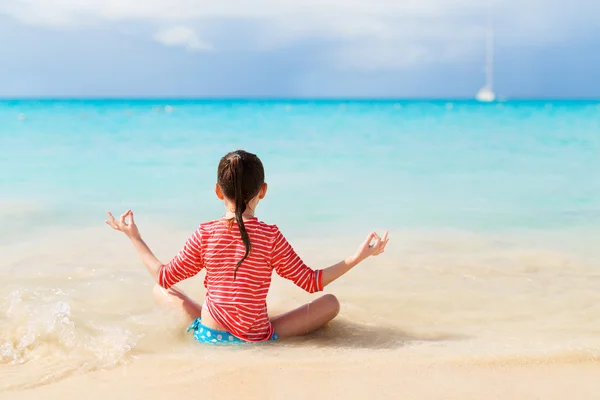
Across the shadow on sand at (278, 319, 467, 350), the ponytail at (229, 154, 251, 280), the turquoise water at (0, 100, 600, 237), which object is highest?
the ponytail at (229, 154, 251, 280)

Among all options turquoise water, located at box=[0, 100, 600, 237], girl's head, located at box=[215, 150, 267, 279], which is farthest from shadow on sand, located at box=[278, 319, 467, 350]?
turquoise water, located at box=[0, 100, 600, 237]

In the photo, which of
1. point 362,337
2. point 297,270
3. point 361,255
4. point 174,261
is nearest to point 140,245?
point 174,261

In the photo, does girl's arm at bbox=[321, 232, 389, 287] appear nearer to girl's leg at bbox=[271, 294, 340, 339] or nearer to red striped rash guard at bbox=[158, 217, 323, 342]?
red striped rash guard at bbox=[158, 217, 323, 342]

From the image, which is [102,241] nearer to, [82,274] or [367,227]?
[82,274]

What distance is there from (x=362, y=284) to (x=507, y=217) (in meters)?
3.19

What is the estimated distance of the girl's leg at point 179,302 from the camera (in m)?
3.56

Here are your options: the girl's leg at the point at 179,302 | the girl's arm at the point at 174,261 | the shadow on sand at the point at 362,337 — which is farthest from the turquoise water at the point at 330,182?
the girl's arm at the point at 174,261

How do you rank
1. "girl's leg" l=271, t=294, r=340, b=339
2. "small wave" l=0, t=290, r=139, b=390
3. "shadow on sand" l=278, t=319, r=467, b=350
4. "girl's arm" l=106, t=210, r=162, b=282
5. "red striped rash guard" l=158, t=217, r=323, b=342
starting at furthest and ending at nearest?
"girl's leg" l=271, t=294, r=340, b=339, "shadow on sand" l=278, t=319, r=467, b=350, "girl's arm" l=106, t=210, r=162, b=282, "red striped rash guard" l=158, t=217, r=323, b=342, "small wave" l=0, t=290, r=139, b=390

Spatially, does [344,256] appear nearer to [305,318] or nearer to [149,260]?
[305,318]

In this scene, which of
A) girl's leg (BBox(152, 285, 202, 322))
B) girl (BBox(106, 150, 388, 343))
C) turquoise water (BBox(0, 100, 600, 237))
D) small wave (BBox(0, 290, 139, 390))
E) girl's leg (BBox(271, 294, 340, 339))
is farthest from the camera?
turquoise water (BBox(0, 100, 600, 237))

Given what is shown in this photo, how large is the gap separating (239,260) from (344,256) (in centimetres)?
267

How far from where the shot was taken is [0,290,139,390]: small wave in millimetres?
2723

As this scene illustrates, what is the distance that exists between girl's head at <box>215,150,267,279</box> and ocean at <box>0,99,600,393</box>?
672mm

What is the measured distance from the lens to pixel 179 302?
3.60m
